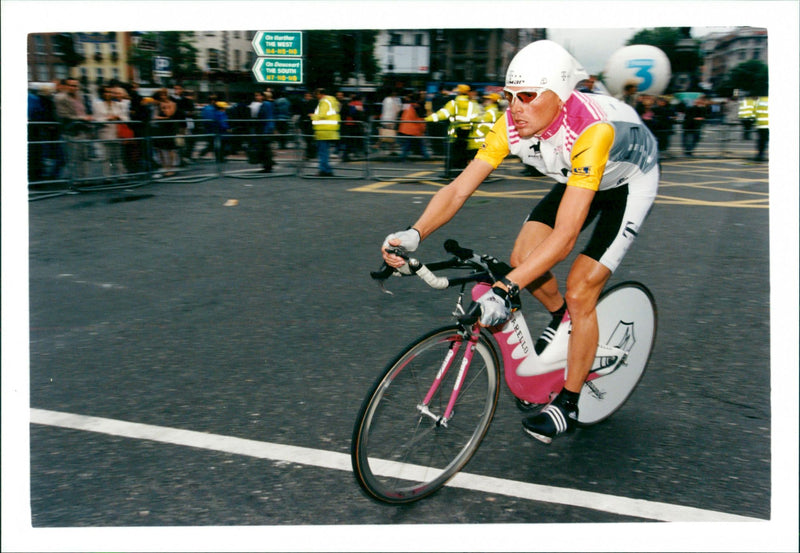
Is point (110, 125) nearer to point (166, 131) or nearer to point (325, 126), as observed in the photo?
point (166, 131)

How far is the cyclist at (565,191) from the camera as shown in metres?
3.18

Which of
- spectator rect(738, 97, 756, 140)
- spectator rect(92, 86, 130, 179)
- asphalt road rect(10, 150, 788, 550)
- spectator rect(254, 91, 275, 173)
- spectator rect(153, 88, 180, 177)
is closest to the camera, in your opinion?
asphalt road rect(10, 150, 788, 550)

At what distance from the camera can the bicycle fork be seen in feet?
10.7

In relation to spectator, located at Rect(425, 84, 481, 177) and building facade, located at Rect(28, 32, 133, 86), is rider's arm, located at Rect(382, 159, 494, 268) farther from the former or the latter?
spectator, located at Rect(425, 84, 481, 177)

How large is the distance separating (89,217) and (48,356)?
521 centimetres

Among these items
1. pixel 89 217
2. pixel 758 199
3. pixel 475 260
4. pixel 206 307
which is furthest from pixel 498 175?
pixel 475 260

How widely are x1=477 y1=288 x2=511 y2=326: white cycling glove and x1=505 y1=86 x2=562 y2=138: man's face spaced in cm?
82

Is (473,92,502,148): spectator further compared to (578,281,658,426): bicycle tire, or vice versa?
(473,92,502,148): spectator

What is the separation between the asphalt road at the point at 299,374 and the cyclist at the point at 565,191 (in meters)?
0.57

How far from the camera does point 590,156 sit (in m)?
3.22

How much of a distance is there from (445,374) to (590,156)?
1105mm

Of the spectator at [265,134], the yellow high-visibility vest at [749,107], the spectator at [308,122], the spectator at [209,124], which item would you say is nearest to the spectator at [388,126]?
the spectator at [308,122]

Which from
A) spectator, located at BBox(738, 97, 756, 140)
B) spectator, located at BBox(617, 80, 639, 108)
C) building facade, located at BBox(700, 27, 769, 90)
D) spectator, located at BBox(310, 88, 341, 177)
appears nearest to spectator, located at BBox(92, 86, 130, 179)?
spectator, located at BBox(310, 88, 341, 177)

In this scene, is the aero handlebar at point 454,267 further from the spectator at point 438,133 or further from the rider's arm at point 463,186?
the spectator at point 438,133
